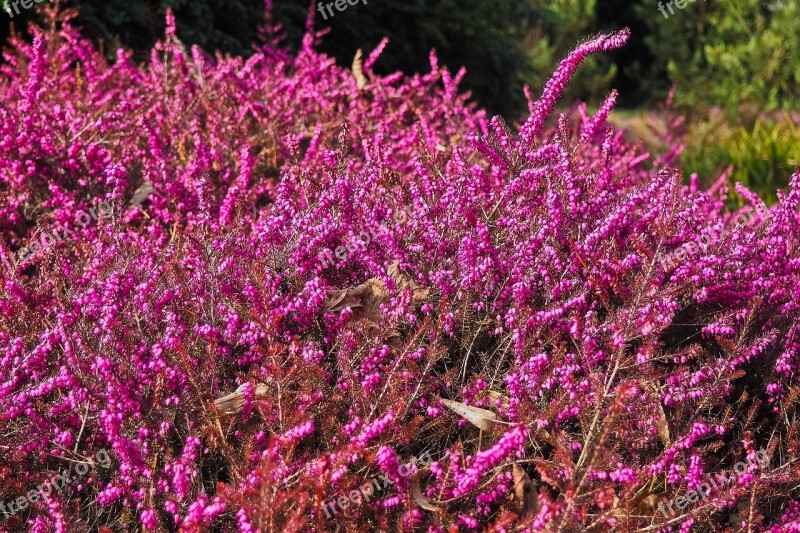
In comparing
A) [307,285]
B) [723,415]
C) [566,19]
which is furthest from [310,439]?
[566,19]

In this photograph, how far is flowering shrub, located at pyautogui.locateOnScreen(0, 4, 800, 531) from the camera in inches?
85.4

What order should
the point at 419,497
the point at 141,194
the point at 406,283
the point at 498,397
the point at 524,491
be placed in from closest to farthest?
the point at 419,497, the point at 524,491, the point at 498,397, the point at 406,283, the point at 141,194

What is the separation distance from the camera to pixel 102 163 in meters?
3.74

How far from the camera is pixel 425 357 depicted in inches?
101

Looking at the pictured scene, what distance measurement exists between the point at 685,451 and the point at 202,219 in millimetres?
1832

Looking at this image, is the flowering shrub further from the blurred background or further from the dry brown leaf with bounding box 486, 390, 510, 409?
the blurred background

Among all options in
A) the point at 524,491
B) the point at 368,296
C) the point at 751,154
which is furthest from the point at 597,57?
the point at 524,491

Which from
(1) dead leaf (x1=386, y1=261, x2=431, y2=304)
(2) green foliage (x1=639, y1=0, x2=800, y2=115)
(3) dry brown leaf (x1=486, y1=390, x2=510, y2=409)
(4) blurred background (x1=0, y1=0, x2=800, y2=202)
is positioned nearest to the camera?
(3) dry brown leaf (x1=486, y1=390, x2=510, y2=409)

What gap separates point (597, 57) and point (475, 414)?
41.0ft

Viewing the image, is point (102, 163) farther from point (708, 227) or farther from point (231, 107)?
point (708, 227)

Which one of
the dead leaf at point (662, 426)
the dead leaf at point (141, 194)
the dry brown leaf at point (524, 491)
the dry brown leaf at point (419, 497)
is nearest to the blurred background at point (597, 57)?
the dead leaf at point (662, 426)

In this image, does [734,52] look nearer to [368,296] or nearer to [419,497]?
[368,296]

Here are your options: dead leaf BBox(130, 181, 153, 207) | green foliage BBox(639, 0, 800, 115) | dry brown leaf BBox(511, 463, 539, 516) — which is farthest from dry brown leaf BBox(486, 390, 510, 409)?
green foliage BBox(639, 0, 800, 115)

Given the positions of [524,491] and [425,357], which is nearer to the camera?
[524,491]
